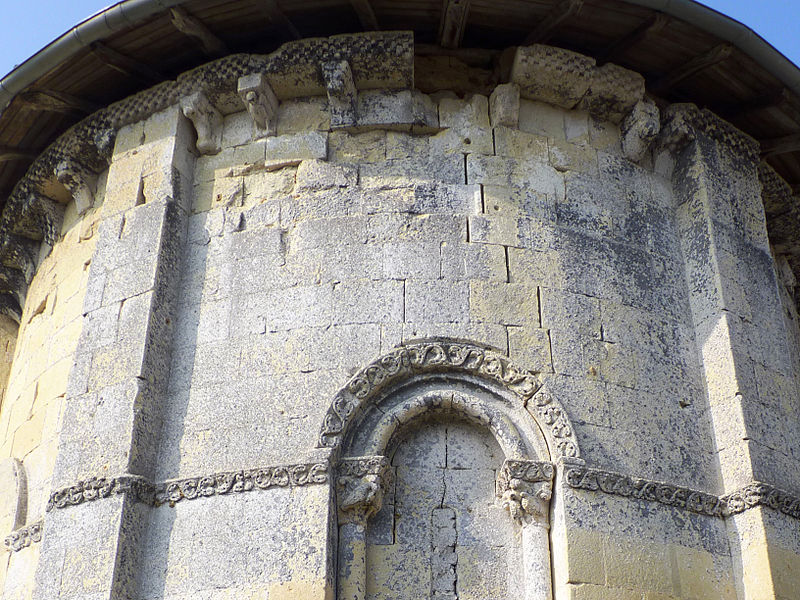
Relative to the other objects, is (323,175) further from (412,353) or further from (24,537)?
(24,537)

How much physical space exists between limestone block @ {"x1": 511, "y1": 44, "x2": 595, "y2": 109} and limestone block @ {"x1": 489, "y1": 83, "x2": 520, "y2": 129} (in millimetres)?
137

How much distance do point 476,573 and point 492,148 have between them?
3205 mm

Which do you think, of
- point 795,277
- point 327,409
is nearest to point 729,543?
point 327,409

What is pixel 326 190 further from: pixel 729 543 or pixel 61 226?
pixel 729 543

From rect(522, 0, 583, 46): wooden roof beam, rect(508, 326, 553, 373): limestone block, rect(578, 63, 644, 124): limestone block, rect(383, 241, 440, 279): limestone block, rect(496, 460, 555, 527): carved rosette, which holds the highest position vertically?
rect(522, 0, 583, 46): wooden roof beam

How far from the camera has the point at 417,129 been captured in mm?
8000

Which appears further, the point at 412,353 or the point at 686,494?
the point at 412,353

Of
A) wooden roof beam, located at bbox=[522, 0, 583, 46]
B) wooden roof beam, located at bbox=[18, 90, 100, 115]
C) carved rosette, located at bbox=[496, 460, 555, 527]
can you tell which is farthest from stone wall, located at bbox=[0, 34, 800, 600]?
wooden roof beam, located at bbox=[18, 90, 100, 115]

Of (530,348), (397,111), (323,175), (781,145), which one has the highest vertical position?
(781,145)

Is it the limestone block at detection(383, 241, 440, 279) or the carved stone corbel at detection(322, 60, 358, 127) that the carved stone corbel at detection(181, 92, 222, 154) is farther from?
the limestone block at detection(383, 241, 440, 279)

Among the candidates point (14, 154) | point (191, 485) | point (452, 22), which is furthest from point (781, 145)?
point (14, 154)

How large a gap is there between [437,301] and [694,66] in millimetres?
2986

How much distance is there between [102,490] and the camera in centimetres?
667

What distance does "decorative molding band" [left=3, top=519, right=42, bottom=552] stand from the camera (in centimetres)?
743
